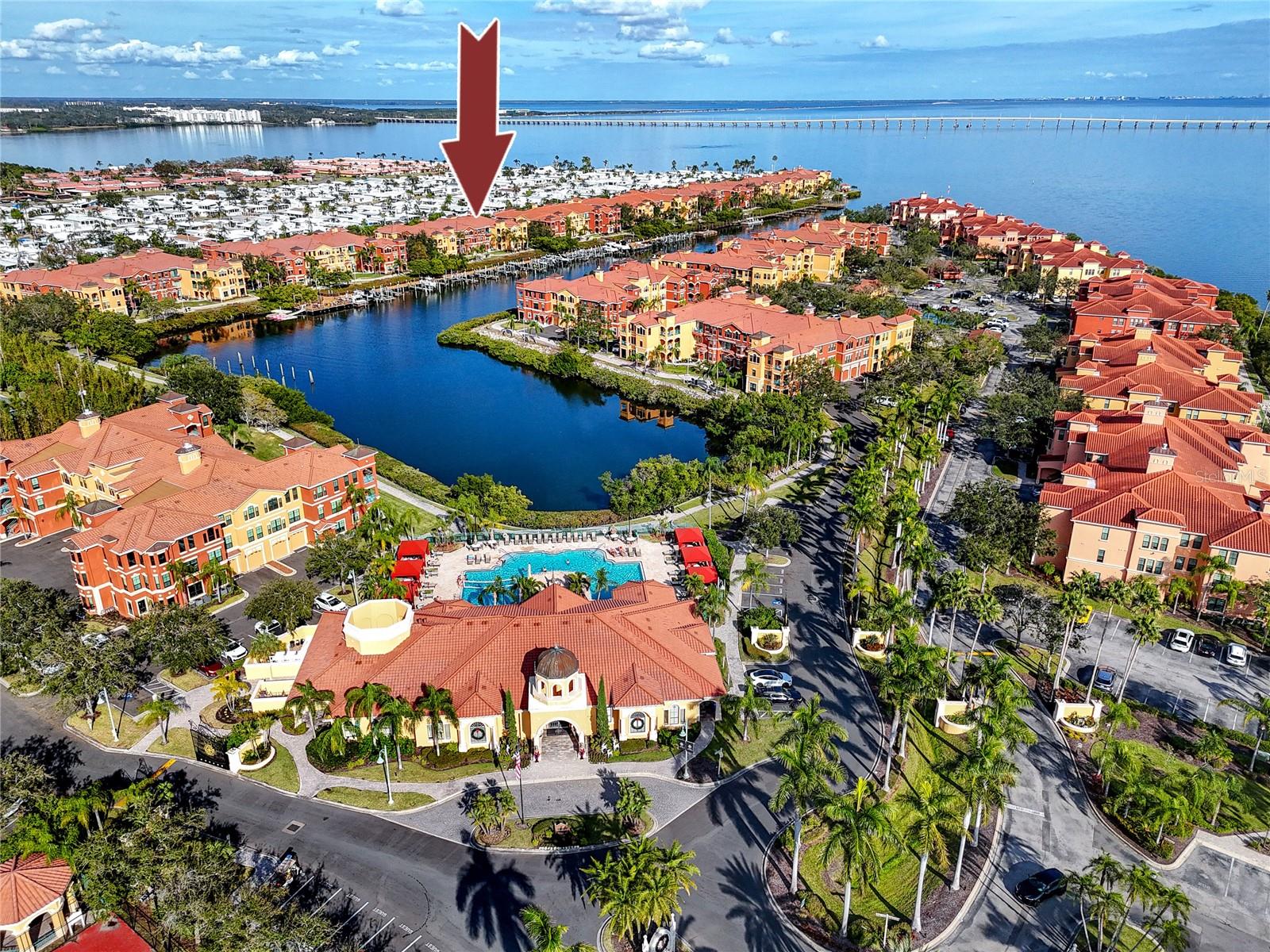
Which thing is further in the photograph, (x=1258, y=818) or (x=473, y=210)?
(x=1258, y=818)

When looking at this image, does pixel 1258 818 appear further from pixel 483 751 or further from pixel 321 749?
pixel 321 749

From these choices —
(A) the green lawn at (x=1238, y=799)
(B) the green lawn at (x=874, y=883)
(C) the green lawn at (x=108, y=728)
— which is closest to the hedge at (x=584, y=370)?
(A) the green lawn at (x=1238, y=799)

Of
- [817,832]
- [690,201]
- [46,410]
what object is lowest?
[817,832]

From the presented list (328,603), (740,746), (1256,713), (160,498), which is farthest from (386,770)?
(1256,713)

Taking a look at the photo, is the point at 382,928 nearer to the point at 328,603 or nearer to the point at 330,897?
the point at 330,897

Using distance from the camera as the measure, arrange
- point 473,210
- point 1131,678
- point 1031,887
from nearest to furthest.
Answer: point 473,210
point 1031,887
point 1131,678

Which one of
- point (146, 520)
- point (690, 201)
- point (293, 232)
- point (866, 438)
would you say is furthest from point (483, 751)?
point (690, 201)

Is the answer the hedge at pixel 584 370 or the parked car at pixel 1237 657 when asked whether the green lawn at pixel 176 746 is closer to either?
the parked car at pixel 1237 657
